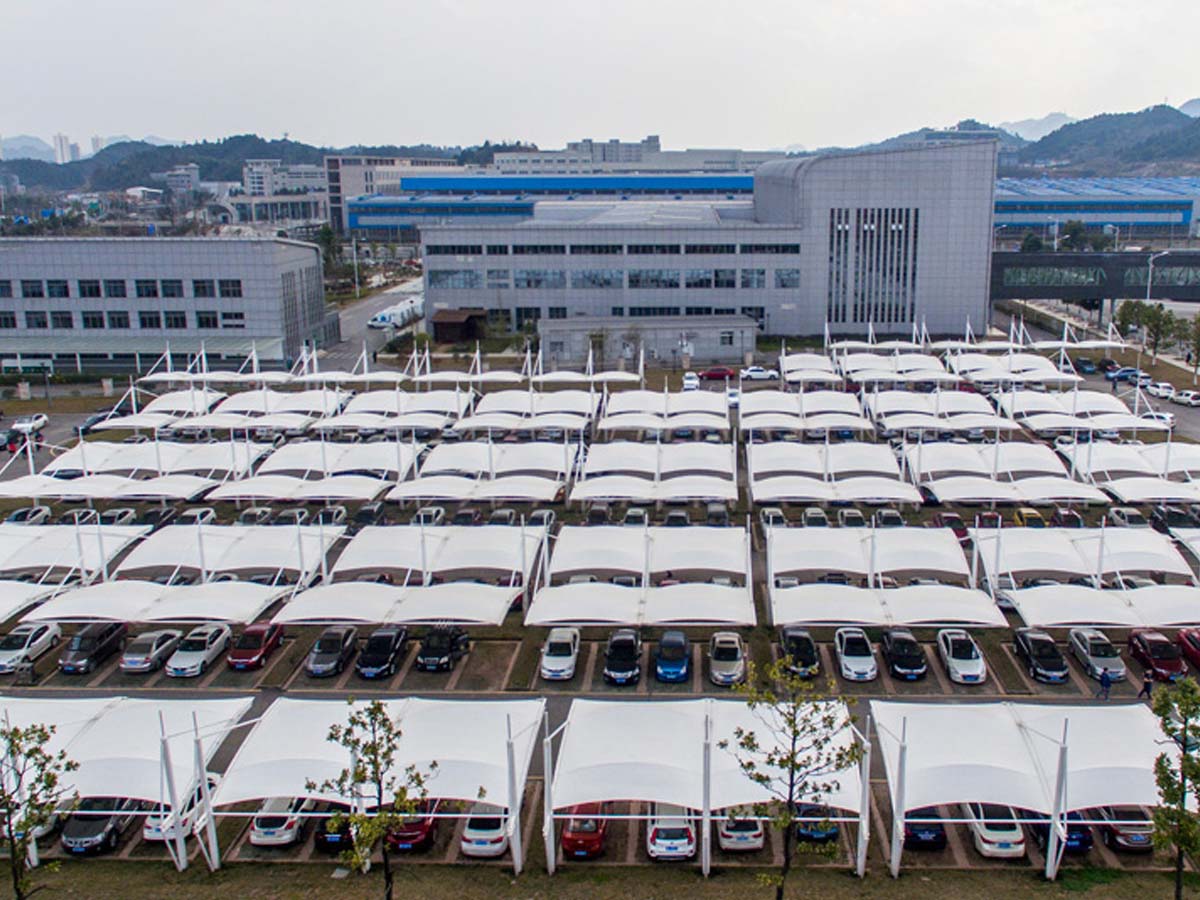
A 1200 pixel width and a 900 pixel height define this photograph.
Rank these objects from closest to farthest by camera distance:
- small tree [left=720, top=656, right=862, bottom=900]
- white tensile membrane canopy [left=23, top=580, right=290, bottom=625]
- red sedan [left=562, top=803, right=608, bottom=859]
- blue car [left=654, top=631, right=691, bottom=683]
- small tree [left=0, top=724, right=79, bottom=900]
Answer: small tree [left=0, top=724, right=79, bottom=900] → small tree [left=720, top=656, right=862, bottom=900] → red sedan [left=562, top=803, right=608, bottom=859] → blue car [left=654, top=631, right=691, bottom=683] → white tensile membrane canopy [left=23, top=580, right=290, bottom=625]

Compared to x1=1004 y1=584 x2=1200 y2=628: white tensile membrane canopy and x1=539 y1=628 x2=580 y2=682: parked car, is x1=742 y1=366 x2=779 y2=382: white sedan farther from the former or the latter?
x1=539 y1=628 x2=580 y2=682: parked car

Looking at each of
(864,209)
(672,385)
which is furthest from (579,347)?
(864,209)

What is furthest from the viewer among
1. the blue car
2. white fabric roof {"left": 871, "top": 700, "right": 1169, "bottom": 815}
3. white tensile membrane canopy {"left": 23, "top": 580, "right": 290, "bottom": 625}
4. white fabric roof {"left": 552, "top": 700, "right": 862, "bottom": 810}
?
white tensile membrane canopy {"left": 23, "top": 580, "right": 290, "bottom": 625}

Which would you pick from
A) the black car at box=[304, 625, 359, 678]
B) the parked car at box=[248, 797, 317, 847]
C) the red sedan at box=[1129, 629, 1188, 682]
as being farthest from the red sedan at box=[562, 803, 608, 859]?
the red sedan at box=[1129, 629, 1188, 682]

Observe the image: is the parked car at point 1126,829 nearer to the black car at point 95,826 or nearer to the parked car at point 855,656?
the parked car at point 855,656

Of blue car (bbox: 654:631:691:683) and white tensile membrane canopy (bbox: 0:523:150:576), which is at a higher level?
white tensile membrane canopy (bbox: 0:523:150:576)

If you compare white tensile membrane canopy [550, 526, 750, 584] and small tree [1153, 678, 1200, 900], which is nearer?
small tree [1153, 678, 1200, 900]

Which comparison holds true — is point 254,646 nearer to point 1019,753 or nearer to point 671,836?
point 671,836

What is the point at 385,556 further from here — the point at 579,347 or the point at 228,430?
the point at 579,347

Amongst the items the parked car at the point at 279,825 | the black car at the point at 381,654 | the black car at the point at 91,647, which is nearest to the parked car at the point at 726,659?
the black car at the point at 381,654
